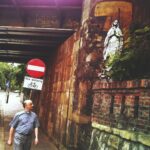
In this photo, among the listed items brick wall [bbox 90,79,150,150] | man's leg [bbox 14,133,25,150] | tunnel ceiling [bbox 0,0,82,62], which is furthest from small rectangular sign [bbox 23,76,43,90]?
brick wall [bbox 90,79,150,150]

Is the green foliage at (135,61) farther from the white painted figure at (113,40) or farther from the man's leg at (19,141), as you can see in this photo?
the man's leg at (19,141)

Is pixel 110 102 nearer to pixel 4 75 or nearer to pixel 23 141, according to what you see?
pixel 23 141

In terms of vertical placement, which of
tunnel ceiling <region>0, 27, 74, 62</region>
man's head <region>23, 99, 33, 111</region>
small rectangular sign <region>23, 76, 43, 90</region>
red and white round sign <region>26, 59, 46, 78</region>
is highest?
tunnel ceiling <region>0, 27, 74, 62</region>

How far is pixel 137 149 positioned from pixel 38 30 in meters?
10.9

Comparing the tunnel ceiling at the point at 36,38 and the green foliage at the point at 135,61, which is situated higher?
the tunnel ceiling at the point at 36,38

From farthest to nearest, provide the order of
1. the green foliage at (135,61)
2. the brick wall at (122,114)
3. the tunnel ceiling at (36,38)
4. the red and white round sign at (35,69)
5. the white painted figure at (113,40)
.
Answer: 1. the tunnel ceiling at (36,38)
2. the red and white round sign at (35,69)
3. the white painted figure at (113,40)
4. the green foliage at (135,61)
5. the brick wall at (122,114)

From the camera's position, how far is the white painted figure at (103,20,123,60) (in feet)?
37.0

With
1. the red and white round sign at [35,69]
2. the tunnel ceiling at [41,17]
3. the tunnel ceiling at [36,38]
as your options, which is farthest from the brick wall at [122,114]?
the tunnel ceiling at [36,38]

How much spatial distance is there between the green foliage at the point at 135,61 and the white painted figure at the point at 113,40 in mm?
2518

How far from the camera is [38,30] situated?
1652 centimetres

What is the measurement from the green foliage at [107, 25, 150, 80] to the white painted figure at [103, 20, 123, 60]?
2.52 meters

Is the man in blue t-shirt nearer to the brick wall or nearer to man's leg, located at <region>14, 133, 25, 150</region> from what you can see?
man's leg, located at <region>14, 133, 25, 150</region>

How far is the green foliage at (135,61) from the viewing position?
25.4 feet

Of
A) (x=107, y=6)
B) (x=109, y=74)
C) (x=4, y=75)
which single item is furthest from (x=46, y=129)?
(x=4, y=75)
